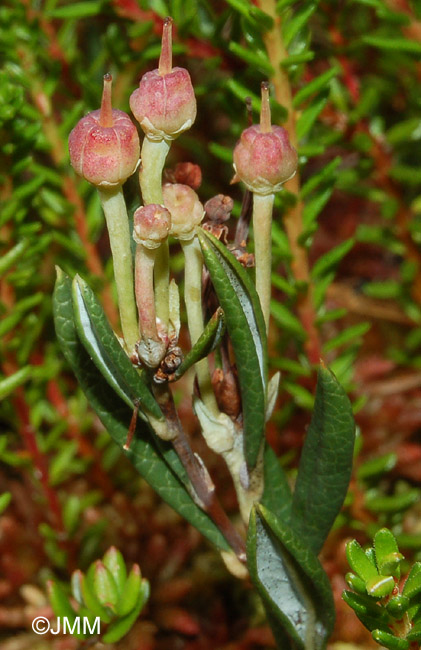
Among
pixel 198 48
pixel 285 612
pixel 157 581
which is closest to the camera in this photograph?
pixel 285 612

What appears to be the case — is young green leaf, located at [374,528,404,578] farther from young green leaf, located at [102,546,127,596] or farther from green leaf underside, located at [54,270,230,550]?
young green leaf, located at [102,546,127,596]

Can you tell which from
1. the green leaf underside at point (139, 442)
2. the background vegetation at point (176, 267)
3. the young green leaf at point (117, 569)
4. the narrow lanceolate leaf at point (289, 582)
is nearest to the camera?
the narrow lanceolate leaf at point (289, 582)

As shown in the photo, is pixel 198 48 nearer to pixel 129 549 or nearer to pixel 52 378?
pixel 52 378

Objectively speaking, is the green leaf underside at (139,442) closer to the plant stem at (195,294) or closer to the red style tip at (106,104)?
the plant stem at (195,294)

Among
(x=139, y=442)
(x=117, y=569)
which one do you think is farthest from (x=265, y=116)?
(x=117, y=569)

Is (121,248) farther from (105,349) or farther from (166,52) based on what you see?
(166,52)

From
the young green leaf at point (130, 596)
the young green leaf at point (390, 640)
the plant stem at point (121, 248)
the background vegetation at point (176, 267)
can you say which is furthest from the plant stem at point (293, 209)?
the young green leaf at point (390, 640)

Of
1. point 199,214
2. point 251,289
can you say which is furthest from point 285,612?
point 199,214
